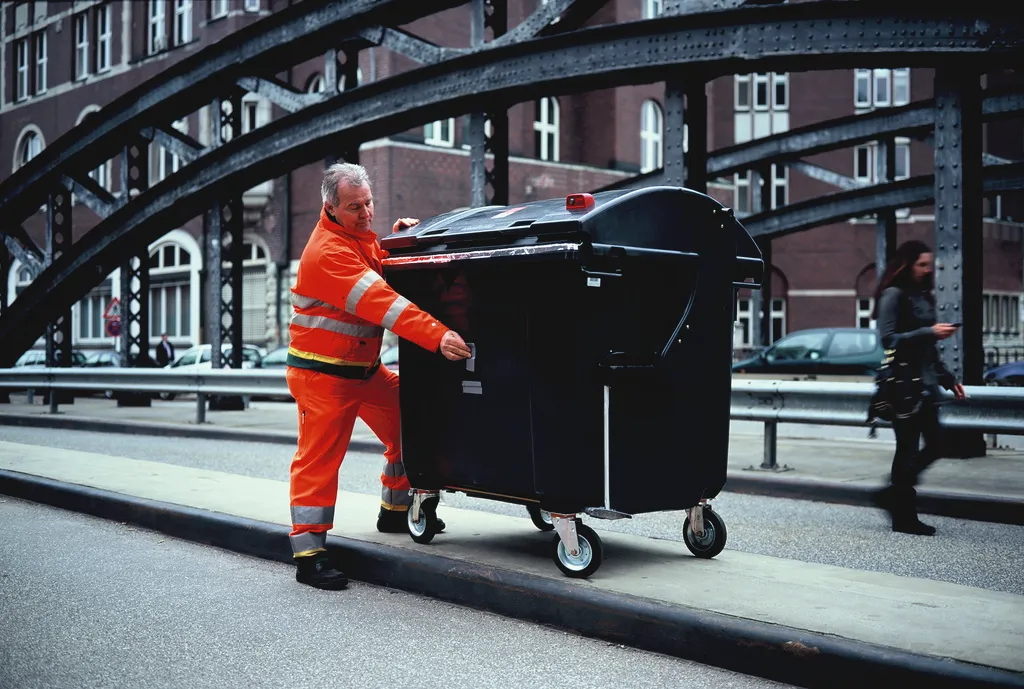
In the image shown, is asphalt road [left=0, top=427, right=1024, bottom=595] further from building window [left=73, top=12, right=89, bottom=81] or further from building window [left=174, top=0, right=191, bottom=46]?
building window [left=73, top=12, right=89, bottom=81]

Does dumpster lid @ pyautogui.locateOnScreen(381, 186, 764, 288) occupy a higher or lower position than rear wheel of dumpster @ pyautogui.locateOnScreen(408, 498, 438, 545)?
higher

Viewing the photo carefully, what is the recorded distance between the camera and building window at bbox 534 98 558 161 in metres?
38.1

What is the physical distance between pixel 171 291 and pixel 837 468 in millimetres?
34586

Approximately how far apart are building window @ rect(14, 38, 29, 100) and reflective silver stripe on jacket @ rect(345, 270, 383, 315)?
47.3 metres

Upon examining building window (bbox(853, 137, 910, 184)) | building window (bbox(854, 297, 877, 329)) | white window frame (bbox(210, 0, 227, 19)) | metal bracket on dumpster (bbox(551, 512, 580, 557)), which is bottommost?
metal bracket on dumpster (bbox(551, 512, 580, 557))

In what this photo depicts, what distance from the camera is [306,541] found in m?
5.38

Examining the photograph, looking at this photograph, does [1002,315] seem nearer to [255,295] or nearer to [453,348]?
[255,295]

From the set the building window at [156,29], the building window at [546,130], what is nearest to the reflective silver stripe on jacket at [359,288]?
the building window at [546,130]

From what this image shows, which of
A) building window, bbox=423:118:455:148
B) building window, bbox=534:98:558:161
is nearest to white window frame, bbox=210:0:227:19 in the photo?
building window, bbox=423:118:455:148

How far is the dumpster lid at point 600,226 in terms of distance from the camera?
485 cm

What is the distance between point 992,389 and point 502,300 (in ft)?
15.1

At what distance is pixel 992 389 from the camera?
799cm

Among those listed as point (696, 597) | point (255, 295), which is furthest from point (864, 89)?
point (696, 597)

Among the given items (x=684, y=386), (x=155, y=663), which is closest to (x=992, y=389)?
(x=684, y=386)
